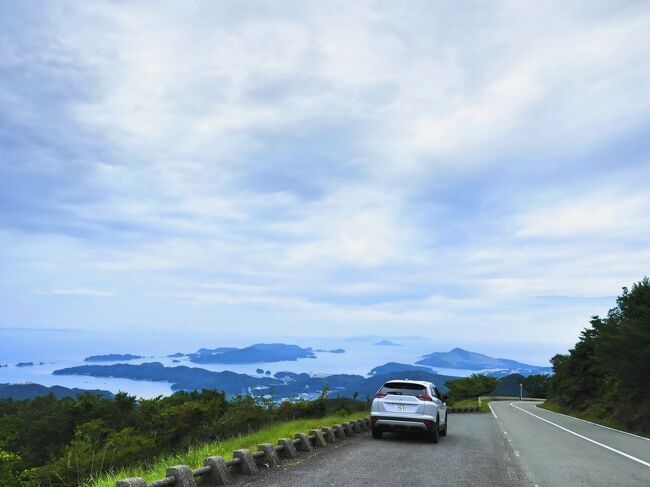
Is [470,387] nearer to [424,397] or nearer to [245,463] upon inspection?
[424,397]

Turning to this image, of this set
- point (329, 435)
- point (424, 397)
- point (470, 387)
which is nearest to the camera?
point (329, 435)

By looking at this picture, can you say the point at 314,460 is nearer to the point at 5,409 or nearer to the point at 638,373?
the point at 638,373

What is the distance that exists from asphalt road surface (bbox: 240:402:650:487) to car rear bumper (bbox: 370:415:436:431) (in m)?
0.47

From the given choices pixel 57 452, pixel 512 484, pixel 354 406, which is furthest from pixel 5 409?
pixel 512 484

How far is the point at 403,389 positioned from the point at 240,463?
701 centimetres

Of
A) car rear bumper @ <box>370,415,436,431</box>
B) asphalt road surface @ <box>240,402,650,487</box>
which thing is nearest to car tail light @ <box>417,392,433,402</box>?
car rear bumper @ <box>370,415,436,431</box>

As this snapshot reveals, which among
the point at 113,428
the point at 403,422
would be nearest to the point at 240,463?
the point at 403,422

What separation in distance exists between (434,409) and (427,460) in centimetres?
348

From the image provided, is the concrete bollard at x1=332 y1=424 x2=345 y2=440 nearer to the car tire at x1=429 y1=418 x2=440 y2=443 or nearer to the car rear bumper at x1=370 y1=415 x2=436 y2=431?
the car rear bumper at x1=370 y1=415 x2=436 y2=431

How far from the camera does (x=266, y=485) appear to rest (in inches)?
320

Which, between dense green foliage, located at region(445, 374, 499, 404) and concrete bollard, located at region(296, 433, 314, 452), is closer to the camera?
concrete bollard, located at region(296, 433, 314, 452)

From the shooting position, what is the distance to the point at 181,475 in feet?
23.6

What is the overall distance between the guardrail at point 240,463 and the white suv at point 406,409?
1545 mm

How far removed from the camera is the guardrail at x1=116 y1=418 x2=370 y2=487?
7129 millimetres
